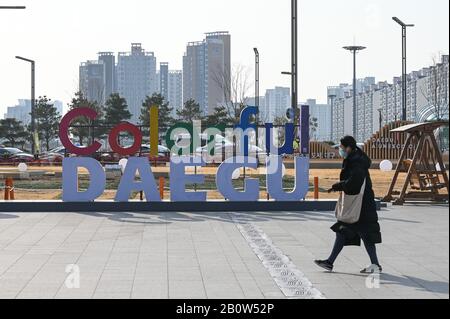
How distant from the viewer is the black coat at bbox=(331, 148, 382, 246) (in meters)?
9.59

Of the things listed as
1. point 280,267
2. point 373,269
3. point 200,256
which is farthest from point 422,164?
point 373,269

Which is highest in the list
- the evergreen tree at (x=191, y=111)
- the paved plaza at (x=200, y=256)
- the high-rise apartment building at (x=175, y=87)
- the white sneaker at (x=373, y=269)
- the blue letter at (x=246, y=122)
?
the high-rise apartment building at (x=175, y=87)

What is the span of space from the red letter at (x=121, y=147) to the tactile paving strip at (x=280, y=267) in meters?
5.30

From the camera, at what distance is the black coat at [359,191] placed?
9.59m

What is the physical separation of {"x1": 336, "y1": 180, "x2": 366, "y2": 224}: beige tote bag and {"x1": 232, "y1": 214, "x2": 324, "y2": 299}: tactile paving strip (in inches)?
36.3

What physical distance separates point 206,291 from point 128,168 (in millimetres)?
11081

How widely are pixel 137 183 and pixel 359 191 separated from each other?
11059 millimetres

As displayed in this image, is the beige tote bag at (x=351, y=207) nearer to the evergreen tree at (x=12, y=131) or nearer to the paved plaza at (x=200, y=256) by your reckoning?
the paved plaza at (x=200, y=256)

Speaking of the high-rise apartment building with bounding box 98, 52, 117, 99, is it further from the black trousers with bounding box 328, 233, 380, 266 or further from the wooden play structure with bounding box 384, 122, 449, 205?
Result: the black trousers with bounding box 328, 233, 380, 266

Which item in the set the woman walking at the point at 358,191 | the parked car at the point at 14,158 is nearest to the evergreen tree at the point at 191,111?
the parked car at the point at 14,158

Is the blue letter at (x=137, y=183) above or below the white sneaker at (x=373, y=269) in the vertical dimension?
above

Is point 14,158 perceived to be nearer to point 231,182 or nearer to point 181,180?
point 181,180
